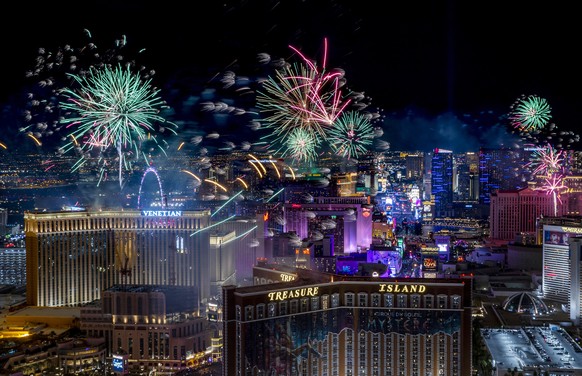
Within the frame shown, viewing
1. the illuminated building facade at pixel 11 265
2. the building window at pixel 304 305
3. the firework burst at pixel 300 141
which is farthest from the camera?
the illuminated building facade at pixel 11 265

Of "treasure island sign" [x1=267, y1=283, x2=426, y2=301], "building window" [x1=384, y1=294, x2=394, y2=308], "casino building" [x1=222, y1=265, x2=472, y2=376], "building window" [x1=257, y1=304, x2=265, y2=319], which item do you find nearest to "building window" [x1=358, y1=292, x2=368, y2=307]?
"casino building" [x1=222, y1=265, x2=472, y2=376]

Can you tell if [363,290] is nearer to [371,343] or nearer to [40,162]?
[371,343]

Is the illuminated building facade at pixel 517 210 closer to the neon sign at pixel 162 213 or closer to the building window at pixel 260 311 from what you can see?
the neon sign at pixel 162 213

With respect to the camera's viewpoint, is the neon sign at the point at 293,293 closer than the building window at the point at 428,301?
Yes

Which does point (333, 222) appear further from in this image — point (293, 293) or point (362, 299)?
point (293, 293)

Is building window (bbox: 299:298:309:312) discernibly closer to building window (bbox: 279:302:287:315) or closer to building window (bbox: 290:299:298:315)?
building window (bbox: 290:299:298:315)

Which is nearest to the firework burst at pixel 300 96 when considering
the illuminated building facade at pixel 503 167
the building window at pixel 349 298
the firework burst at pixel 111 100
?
the firework burst at pixel 111 100

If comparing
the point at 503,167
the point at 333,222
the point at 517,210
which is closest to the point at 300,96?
the point at 333,222
